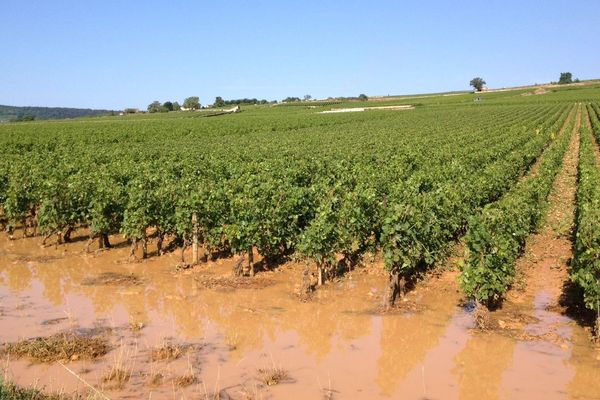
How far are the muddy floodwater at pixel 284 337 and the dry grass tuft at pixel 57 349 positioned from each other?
15 cm

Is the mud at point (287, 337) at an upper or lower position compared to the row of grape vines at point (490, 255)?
lower

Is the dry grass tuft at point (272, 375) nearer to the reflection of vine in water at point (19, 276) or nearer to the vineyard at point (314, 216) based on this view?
the vineyard at point (314, 216)

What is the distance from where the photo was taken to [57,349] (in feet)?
27.5

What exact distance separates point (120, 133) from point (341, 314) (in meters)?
47.3

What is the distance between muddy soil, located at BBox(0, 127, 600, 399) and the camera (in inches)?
301

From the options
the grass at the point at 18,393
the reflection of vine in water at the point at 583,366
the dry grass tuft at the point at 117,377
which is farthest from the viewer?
the reflection of vine in water at the point at 583,366

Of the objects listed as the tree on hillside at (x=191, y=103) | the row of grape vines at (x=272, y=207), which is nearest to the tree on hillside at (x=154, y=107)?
the tree on hillside at (x=191, y=103)

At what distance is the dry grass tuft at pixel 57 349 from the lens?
8.23 m

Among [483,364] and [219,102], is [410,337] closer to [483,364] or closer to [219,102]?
[483,364]

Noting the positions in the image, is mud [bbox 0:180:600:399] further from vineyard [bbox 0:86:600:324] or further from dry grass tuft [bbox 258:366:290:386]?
vineyard [bbox 0:86:600:324]

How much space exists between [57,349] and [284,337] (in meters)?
3.69

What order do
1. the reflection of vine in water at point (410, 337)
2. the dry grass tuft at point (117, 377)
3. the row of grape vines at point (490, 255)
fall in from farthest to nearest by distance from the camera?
the row of grape vines at point (490, 255) < the reflection of vine in water at point (410, 337) < the dry grass tuft at point (117, 377)

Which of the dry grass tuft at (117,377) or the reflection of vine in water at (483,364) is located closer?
the dry grass tuft at (117,377)

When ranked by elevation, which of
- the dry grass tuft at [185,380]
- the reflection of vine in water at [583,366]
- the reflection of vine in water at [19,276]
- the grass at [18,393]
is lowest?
the reflection of vine in water at [583,366]
